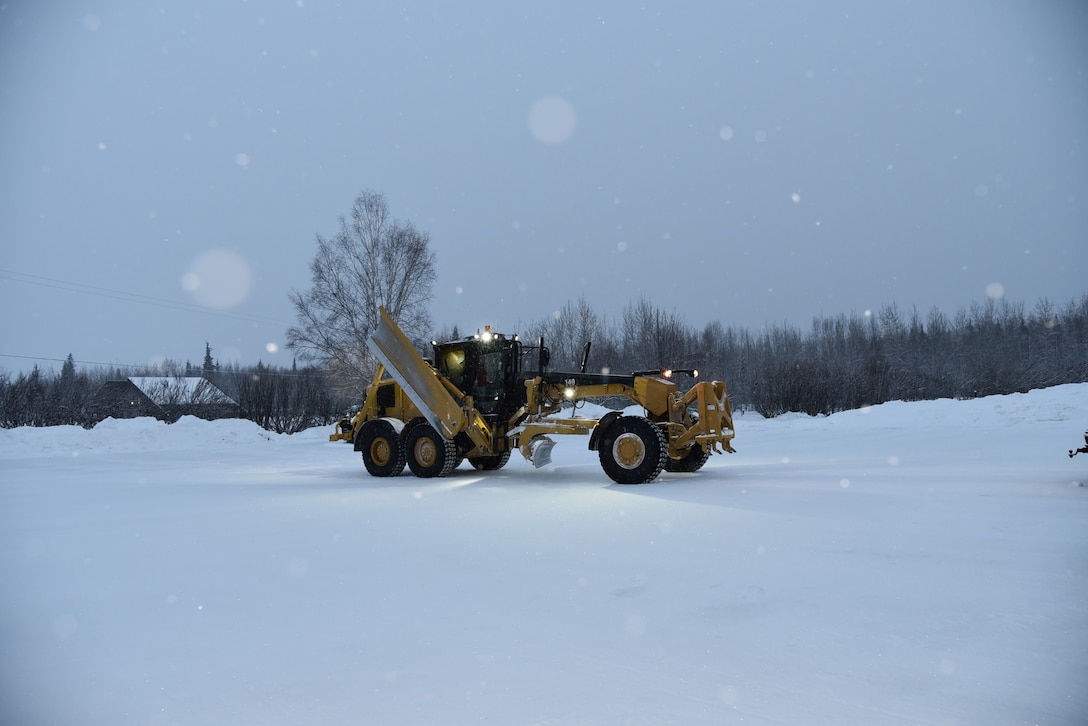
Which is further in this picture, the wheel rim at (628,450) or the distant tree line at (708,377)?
the distant tree line at (708,377)

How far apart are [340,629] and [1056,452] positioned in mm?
14046

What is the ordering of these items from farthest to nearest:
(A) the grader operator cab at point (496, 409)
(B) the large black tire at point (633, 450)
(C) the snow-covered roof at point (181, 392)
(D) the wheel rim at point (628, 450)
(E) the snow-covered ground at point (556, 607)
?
1. (C) the snow-covered roof at point (181, 392)
2. (A) the grader operator cab at point (496, 409)
3. (D) the wheel rim at point (628, 450)
4. (B) the large black tire at point (633, 450)
5. (E) the snow-covered ground at point (556, 607)

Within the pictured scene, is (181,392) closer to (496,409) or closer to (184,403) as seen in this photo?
(184,403)

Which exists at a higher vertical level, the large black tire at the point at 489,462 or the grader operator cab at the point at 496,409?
the grader operator cab at the point at 496,409

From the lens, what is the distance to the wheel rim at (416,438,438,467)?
12.4m

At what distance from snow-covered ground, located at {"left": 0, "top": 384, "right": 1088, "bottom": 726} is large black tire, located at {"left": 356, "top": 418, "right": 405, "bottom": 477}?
351cm

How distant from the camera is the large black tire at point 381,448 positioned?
12.8 meters

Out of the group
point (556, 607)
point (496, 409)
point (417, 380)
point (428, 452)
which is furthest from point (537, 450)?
point (556, 607)

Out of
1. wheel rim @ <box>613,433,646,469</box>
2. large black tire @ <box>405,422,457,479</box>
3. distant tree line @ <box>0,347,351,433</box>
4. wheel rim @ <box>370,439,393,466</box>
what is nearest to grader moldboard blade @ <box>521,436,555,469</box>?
large black tire @ <box>405,422,457,479</box>

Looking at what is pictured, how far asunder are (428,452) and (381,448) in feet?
3.60

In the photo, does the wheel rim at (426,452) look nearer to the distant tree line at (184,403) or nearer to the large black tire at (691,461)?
the large black tire at (691,461)

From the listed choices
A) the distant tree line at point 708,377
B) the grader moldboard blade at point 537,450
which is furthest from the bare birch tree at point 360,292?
the grader moldboard blade at point 537,450

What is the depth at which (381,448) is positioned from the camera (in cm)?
1305

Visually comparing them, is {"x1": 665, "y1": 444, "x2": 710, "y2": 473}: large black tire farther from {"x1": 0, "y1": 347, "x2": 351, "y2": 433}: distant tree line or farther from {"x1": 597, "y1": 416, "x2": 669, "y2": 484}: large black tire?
{"x1": 0, "y1": 347, "x2": 351, "y2": 433}: distant tree line
